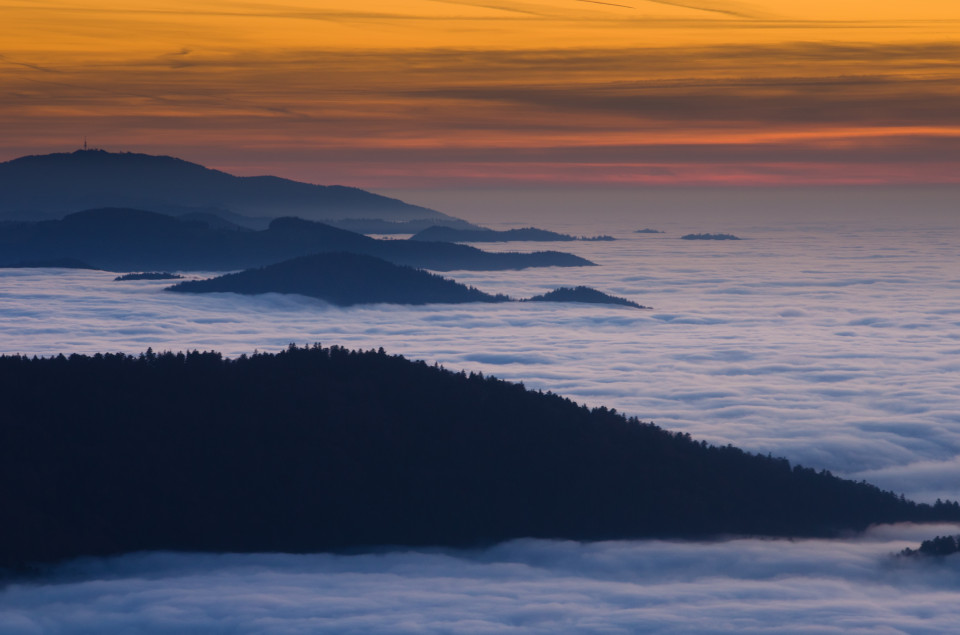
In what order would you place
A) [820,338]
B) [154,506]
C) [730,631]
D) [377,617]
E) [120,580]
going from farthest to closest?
1. [820,338]
2. [154,506]
3. [120,580]
4. [377,617]
5. [730,631]

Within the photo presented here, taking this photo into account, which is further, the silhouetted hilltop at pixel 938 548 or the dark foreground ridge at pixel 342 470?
the dark foreground ridge at pixel 342 470

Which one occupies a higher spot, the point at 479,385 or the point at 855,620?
the point at 479,385

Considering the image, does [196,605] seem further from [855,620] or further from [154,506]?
[855,620]

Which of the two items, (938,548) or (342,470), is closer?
(938,548)

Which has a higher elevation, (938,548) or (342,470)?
(342,470)

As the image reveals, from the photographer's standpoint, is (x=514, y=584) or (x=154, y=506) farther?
(x=154, y=506)

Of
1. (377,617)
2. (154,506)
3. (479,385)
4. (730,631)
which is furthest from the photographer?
(479,385)

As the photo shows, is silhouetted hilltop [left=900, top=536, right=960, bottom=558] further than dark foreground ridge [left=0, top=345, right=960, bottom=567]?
No

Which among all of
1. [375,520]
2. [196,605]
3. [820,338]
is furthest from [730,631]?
[820,338]
